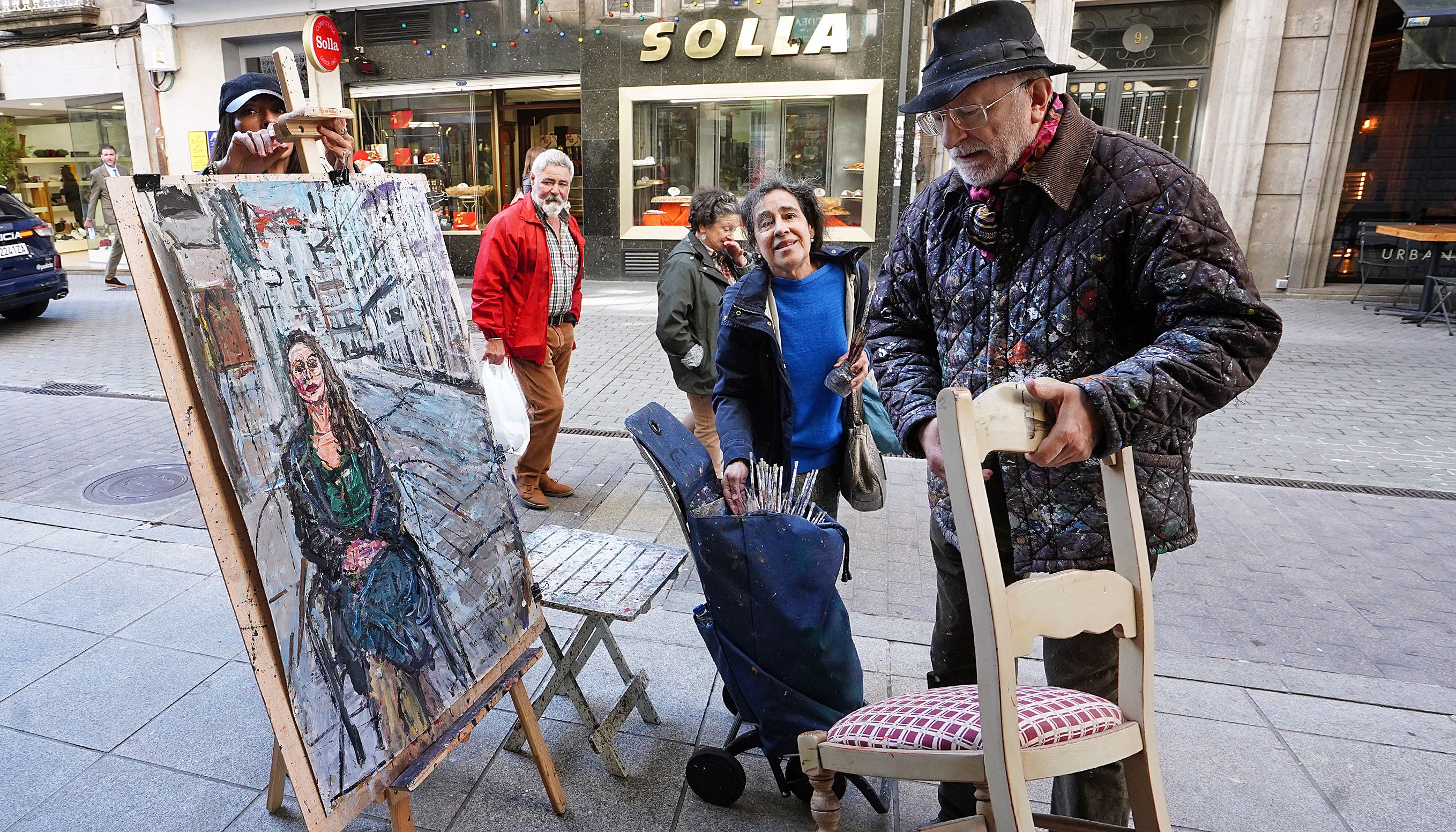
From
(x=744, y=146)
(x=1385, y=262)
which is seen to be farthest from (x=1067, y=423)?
(x=1385, y=262)

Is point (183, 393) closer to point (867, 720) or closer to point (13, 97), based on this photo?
point (867, 720)

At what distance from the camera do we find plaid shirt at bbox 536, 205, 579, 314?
4754 millimetres

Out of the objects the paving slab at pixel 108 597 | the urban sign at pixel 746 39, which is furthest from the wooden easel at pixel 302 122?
the urban sign at pixel 746 39

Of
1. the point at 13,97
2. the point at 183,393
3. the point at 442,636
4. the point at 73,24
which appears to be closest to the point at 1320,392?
the point at 442,636

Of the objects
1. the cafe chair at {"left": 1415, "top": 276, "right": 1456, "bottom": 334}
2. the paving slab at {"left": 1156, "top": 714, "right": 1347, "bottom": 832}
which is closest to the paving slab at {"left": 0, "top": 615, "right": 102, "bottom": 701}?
the paving slab at {"left": 1156, "top": 714, "right": 1347, "bottom": 832}

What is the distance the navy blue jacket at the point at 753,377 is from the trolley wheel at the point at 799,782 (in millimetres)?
967

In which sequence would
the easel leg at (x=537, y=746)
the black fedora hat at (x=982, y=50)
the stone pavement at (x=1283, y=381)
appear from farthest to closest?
1. the stone pavement at (x=1283, y=381)
2. the easel leg at (x=537, y=746)
3. the black fedora hat at (x=982, y=50)

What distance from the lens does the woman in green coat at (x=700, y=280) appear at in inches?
173

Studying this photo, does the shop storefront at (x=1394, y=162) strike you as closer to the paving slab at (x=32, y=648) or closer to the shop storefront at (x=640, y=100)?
the shop storefront at (x=640, y=100)

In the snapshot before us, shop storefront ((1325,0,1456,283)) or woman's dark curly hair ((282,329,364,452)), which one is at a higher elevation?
shop storefront ((1325,0,1456,283))

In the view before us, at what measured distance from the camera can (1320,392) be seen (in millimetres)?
7176

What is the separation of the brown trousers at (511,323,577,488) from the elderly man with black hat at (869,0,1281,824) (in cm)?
314

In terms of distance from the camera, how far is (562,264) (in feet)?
15.8

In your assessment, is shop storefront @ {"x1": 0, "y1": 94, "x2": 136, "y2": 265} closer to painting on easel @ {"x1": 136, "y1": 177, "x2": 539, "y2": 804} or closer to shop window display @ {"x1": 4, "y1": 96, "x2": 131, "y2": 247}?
shop window display @ {"x1": 4, "y1": 96, "x2": 131, "y2": 247}
